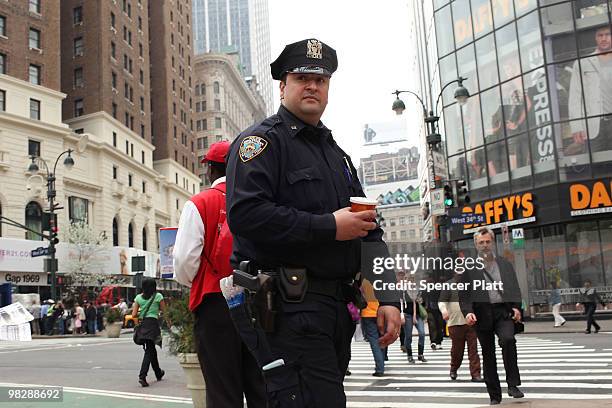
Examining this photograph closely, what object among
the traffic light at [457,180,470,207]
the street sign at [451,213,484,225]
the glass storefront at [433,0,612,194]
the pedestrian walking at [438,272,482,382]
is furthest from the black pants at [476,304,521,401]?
the glass storefront at [433,0,612,194]

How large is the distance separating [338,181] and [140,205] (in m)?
59.0

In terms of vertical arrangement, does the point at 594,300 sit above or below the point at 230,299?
below

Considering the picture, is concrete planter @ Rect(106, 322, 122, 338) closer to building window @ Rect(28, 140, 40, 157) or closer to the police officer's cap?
building window @ Rect(28, 140, 40, 157)

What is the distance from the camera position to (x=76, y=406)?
821 centimetres

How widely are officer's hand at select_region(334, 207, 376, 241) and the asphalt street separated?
18.9 feet

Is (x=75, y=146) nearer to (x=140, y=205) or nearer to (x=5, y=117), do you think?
(x=5, y=117)

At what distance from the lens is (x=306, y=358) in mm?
2670

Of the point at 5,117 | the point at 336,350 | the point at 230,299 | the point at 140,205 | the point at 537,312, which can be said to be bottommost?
the point at 537,312

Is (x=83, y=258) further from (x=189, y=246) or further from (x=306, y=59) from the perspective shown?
(x=306, y=59)

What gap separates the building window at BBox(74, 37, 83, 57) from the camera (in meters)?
54.7

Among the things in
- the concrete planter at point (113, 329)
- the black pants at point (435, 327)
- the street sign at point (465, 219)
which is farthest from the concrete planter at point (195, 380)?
the concrete planter at point (113, 329)

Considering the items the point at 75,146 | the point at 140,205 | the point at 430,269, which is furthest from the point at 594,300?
the point at 140,205

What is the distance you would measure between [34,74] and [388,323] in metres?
47.9

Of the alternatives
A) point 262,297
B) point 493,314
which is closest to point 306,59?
point 262,297
